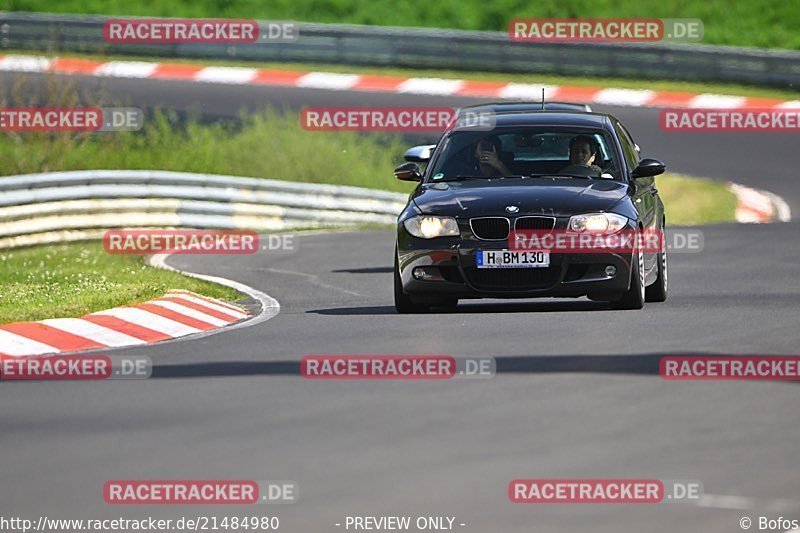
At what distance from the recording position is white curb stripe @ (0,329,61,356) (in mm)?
11984

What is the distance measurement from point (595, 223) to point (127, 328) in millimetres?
3409

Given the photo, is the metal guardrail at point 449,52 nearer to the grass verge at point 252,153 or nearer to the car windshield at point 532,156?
the grass verge at point 252,153

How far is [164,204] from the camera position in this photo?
23703 millimetres

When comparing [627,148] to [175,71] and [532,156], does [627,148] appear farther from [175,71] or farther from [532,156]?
[175,71]

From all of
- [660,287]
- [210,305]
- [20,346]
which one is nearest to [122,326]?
[20,346]

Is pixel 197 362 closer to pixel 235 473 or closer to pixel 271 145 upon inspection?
pixel 235 473


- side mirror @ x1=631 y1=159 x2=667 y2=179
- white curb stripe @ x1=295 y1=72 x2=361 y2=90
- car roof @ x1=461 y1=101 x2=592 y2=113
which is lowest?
side mirror @ x1=631 y1=159 x2=667 y2=179

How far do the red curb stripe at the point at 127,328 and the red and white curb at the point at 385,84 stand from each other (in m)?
17.4

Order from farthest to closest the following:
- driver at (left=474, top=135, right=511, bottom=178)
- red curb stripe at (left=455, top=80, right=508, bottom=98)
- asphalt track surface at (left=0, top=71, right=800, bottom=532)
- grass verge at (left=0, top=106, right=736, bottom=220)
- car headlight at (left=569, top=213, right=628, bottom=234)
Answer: red curb stripe at (left=455, top=80, right=508, bottom=98) → grass verge at (left=0, top=106, right=736, bottom=220) → driver at (left=474, top=135, right=511, bottom=178) → car headlight at (left=569, top=213, right=628, bottom=234) → asphalt track surface at (left=0, top=71, right=800, bottom=532)

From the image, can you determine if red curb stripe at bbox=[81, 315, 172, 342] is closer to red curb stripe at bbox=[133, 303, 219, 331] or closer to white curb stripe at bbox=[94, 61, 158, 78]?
red curb stripe at bbox=[133, 303, 219, 331]

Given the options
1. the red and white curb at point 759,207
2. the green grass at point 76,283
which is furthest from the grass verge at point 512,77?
the green grass at point 76,283

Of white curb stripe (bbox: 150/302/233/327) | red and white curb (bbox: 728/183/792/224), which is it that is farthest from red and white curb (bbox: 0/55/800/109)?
white curb stripe (bbox: 150/302/233/327)

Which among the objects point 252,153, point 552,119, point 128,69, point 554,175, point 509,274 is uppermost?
point 128,69

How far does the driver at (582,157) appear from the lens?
563 inches
